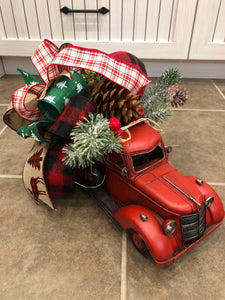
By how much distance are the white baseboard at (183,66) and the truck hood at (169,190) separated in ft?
2.97

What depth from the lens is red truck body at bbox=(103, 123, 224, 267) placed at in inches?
19.6

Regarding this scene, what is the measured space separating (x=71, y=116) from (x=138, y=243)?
0.30 m

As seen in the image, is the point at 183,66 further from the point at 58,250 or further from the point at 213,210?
the point at 58,250

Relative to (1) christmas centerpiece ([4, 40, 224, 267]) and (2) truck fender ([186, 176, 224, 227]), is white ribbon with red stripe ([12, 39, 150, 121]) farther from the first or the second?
(2) truck fender ([186, 176, 224, 227])

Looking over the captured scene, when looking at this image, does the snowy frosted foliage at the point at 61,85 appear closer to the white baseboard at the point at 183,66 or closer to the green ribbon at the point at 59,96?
the green ribbon at the point at 59,96

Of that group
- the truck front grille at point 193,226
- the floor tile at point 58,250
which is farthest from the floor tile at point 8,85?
the truck front grille at point 193,226

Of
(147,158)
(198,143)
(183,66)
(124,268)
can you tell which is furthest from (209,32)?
(124,268)

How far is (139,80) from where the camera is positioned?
1.76ft

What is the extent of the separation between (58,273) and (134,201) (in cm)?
22

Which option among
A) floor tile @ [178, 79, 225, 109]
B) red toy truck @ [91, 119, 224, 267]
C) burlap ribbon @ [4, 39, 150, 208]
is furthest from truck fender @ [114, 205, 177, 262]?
floor tile @ [178, 79, 225, 109]

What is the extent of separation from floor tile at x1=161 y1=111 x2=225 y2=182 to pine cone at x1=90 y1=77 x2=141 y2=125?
1.05 feet

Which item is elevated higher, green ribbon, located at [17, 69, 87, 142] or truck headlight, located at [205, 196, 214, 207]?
green ribbon, located at [17, 69, 87, 142]

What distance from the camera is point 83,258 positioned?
1.78 ft

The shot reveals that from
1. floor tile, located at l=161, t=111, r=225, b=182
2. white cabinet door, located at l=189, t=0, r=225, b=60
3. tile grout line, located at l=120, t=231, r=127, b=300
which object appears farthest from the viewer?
white cabinet door, located at l=189, t=0, r=225, b=60
